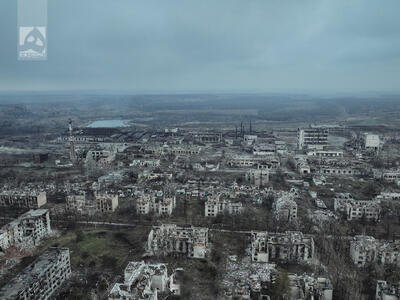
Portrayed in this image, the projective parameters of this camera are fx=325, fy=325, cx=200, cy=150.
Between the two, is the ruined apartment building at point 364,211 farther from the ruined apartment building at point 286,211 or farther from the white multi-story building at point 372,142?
the white multi-story building at point 372,142

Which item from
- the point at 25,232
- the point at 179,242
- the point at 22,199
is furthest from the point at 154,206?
the point at 22,199

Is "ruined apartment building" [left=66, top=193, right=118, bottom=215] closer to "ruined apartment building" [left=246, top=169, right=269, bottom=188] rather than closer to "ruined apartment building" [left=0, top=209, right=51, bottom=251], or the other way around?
"ruined apartment building" [left=0, top=209, right=51, bottom=251]

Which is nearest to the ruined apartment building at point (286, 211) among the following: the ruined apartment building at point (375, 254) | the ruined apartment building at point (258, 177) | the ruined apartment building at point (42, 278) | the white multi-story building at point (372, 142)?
the ruined apartment building at point (375, 254)

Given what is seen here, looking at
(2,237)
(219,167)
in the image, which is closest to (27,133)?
(219,167)

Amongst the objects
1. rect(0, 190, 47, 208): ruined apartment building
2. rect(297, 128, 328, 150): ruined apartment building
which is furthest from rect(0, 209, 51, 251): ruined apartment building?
rect(297, 128, 328, 150): ruined apartment building

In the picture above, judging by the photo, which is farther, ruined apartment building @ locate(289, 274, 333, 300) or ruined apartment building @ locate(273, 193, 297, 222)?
ruined apartment building @ locate(273, 193, 297, 222)
